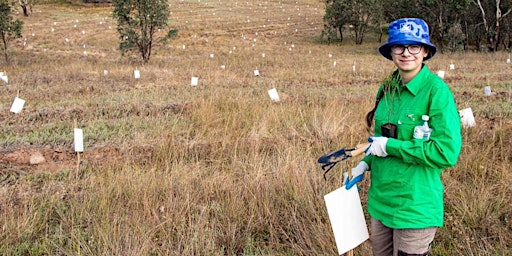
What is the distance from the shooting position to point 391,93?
82.9 inches

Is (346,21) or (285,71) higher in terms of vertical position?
(346,21)

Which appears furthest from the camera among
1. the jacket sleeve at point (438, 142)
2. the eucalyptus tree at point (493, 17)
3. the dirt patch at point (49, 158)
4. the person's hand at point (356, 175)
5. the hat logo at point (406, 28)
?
the eucalyptus tree at point (493, 17)

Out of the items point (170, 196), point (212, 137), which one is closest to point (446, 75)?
point (212, 137)

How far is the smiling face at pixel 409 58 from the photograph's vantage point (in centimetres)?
196

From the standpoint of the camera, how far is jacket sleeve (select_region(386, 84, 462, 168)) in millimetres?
1835

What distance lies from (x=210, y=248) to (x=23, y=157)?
114 inches

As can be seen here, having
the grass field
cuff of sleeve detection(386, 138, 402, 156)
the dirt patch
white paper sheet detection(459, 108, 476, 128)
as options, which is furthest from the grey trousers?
white paper sheet detection(459, 108, 476, 128)

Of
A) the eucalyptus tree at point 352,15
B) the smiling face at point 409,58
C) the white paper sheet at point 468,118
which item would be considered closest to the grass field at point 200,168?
the white paper sheet at point 468,118

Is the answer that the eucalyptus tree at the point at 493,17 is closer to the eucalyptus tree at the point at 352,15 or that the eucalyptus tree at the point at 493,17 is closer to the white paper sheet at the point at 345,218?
the eucalyptus tree at the point at 352,15

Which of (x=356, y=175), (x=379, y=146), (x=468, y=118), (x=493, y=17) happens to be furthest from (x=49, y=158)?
(x=493, y=17)

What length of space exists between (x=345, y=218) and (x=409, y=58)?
33.6 inches

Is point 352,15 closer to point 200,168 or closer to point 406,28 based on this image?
point 200,168

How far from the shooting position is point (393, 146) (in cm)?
190

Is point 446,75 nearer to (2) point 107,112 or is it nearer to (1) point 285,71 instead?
(1) point 285,71
